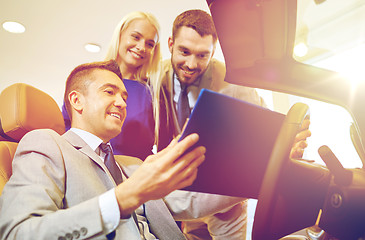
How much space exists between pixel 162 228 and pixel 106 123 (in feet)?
1.55

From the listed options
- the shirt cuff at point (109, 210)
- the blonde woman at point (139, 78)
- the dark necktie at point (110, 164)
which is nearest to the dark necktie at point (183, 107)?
the blonde woman at point (139, 78)

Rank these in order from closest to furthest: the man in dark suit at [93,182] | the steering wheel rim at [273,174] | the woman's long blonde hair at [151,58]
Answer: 1. the steering wheel rim at [273,174]
2. the man in dark suit at [93,182]
3. the woman's long blonde hair at [151,58]

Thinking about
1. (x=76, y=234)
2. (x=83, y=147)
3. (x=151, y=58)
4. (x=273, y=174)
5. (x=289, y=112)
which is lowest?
(x=76, y=234)

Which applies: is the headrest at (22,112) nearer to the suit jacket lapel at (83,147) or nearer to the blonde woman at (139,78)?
the suit jacket lapel at (83,147)

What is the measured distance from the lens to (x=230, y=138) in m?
0.63

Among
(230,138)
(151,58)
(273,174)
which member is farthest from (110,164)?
(151,58)

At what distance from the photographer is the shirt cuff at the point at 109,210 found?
65 cm

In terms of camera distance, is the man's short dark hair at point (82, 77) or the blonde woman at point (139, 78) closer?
the man's short dark hair at point (82, 77)

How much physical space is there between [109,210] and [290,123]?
45cm

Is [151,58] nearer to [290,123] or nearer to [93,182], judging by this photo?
[93,182]

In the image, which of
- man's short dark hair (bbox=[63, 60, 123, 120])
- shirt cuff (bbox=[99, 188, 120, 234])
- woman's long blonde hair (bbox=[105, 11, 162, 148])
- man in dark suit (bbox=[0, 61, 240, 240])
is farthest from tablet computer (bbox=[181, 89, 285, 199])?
woman's long blonde hair (bbox=[105, 11, 162, 148])

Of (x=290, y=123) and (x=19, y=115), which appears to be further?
(x=19, y=115)

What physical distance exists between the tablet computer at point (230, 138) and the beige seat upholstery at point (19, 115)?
30.1 inches

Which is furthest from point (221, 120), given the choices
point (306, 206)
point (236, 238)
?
point (236, 238)
